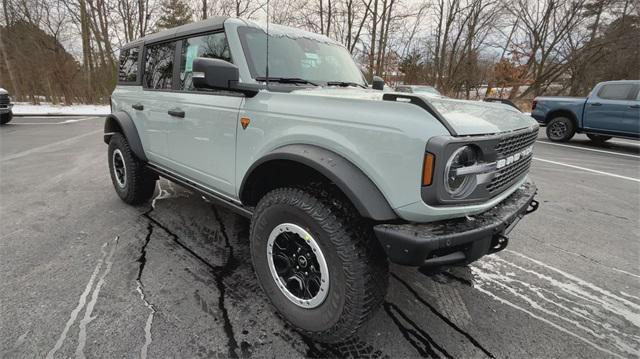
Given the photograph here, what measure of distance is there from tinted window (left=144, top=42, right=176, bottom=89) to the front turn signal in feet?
8.64

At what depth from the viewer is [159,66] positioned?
336 centimetres

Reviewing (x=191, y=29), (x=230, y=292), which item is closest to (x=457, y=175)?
(x=230, y=292)

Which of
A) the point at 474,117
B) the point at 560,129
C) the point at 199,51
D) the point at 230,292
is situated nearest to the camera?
the point at 474,117

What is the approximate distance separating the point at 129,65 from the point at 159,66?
36.9 inches

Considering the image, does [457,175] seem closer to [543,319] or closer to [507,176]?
[507,176]

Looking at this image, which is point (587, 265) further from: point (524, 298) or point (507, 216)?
point (507, 216)

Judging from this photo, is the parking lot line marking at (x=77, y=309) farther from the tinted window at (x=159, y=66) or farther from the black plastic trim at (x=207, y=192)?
the tinted window at (x=159, y=66)

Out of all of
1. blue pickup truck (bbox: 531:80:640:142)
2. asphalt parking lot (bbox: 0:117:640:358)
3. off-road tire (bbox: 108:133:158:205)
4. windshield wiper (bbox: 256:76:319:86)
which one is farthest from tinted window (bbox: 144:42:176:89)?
blue pickup truck (bbox: 531:80:640:142)

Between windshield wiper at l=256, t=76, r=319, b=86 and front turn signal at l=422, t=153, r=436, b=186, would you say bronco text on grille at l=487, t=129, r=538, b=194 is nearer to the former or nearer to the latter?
front turn signal at l=422, t=153, r=436, b=186

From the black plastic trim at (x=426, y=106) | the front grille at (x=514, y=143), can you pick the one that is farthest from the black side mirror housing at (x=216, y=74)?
the front grille at (x=514, y=143)

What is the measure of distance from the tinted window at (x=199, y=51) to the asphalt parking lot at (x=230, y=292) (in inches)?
58.2

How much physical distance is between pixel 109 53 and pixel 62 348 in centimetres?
2626

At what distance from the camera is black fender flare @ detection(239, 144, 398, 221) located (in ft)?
5.23

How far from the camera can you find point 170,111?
2.97 m
